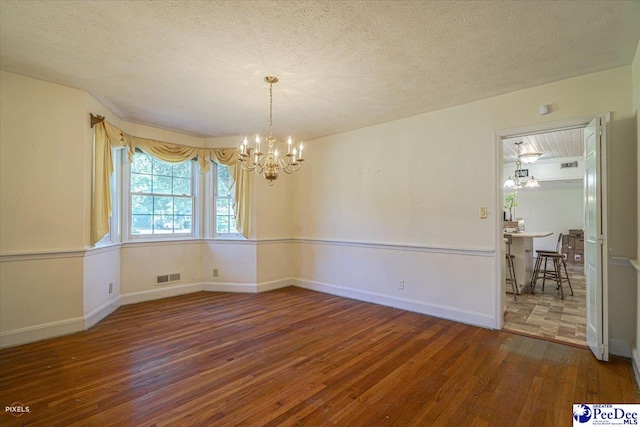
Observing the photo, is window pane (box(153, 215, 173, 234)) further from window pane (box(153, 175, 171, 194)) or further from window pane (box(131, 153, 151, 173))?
window pane (box(131, 153, 151, 173))

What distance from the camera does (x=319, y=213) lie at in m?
5.41

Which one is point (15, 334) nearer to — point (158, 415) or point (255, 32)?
point (158, 415)

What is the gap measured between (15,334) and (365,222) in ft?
14.1

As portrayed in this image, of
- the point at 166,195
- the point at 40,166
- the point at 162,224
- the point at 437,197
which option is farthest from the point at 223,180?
the point at 437,197

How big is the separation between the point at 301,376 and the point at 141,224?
364 cm

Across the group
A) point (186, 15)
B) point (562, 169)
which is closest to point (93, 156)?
point (186, 15)

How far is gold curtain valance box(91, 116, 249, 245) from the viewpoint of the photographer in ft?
12.0

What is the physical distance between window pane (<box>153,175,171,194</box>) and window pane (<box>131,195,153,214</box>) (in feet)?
0.54

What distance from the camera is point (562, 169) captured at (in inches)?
306

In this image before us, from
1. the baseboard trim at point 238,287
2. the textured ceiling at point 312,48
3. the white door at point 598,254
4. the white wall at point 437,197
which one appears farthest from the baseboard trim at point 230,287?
the white door at point 598,254

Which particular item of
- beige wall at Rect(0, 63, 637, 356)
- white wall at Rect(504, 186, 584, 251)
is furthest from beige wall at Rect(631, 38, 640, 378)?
white wall at Rect(504, 186, 584, 251)

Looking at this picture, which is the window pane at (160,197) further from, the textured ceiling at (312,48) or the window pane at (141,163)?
the textured ceiling at (312,48)

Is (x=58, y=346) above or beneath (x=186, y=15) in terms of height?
beneath

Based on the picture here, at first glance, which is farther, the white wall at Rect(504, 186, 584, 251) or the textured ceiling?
the white wall at Rect(504, 186, 584, 251)
